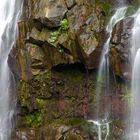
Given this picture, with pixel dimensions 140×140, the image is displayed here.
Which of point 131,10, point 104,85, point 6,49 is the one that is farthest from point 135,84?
point 6,49

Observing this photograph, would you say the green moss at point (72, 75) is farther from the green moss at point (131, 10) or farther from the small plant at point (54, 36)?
the green moss at point (131, 10)

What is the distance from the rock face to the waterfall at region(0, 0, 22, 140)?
0.61 m

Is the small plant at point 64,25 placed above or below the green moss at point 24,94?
above

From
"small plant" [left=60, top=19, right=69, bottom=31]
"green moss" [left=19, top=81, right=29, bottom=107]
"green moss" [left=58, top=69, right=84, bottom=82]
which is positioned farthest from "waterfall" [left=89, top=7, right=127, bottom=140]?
"green moss" [left=19, top=81, right=29, bottom=107]

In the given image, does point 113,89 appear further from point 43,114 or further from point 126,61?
point 43,114

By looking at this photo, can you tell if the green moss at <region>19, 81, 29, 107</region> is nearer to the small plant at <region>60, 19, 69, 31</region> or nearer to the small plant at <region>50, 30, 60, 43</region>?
the small plant at <region>50, 30, 60, 43</region>

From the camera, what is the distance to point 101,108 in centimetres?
1708

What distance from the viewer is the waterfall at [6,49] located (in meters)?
18.3

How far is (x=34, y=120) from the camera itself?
1784 centimetres

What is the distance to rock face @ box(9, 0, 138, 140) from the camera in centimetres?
1706

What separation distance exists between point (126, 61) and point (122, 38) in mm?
845

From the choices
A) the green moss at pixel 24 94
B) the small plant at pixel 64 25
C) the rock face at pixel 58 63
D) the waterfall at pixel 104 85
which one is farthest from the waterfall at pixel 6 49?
the waterfall at pixel 104 85

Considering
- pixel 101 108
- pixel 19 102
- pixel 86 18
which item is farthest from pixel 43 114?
pixel 86 18

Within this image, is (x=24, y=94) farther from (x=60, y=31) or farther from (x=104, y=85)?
(x=104, y=85)
